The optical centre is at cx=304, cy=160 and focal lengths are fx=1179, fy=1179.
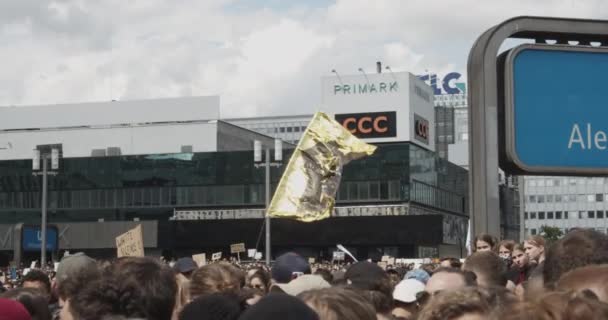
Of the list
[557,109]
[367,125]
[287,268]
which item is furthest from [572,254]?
[367,125]

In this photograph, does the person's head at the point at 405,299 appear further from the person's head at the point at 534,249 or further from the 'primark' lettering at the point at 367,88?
the 'primark' lettering at the point at 367,88

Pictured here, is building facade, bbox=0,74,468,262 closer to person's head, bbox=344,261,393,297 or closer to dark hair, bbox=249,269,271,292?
dark hair, bbox=249,269,271,292

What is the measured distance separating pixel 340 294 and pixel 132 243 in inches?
452

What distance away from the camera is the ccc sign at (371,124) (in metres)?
92.6

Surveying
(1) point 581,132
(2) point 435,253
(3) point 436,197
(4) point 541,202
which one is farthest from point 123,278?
(4) point 541,202

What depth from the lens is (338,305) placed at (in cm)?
450

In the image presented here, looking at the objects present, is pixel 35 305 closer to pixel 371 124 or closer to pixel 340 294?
pixel 340 294

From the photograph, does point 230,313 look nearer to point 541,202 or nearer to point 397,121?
point 397,121

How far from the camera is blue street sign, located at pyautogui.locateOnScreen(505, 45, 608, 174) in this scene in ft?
39.4

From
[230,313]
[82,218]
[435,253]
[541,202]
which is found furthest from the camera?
[541,202]

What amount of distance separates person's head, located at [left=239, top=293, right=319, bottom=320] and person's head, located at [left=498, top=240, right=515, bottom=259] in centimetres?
727

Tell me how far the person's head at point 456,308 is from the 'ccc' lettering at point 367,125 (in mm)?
88047

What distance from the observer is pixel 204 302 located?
4.98 m

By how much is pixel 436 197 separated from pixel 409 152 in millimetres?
5097
